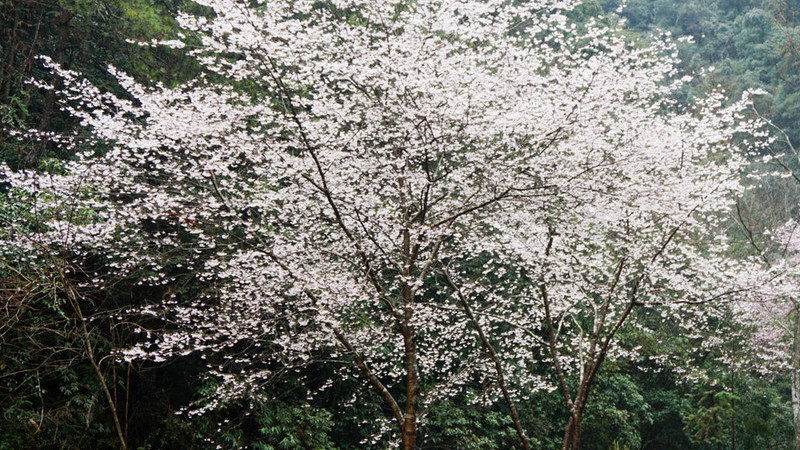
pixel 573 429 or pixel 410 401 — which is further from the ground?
pixel 573 429

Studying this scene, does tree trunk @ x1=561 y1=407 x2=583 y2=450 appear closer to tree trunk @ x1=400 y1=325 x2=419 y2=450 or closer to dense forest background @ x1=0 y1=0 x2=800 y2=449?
tree trunk @ x1=400 y1=325 x2=419 y2=450

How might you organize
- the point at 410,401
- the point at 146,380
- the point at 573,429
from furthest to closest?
the point at 146,380 → the point at 573,429 → the point at 410,401

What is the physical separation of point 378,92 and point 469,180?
1.58m

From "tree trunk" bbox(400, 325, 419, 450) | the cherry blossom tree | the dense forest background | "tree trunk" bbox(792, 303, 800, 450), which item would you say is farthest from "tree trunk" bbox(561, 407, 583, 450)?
"tree trunk" bbox(792, 303, 800, 450)

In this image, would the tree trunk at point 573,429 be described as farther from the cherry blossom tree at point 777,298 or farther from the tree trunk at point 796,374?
the tree trunk at point 796,374

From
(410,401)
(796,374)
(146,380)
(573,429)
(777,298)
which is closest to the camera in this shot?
(410,401)

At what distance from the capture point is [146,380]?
8.00 m

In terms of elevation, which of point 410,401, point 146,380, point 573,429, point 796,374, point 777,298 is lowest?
point 146,380

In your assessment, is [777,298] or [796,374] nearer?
[777,298]

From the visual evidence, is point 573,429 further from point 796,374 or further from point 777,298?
point 796,374

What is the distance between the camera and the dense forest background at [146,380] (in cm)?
613

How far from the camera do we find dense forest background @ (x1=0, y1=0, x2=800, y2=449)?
6.13 meters

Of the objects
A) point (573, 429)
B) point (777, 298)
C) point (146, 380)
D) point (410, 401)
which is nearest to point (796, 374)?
point (777, 298)

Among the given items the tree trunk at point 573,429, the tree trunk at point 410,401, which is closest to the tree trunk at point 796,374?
the tree trunk at point 573,429
